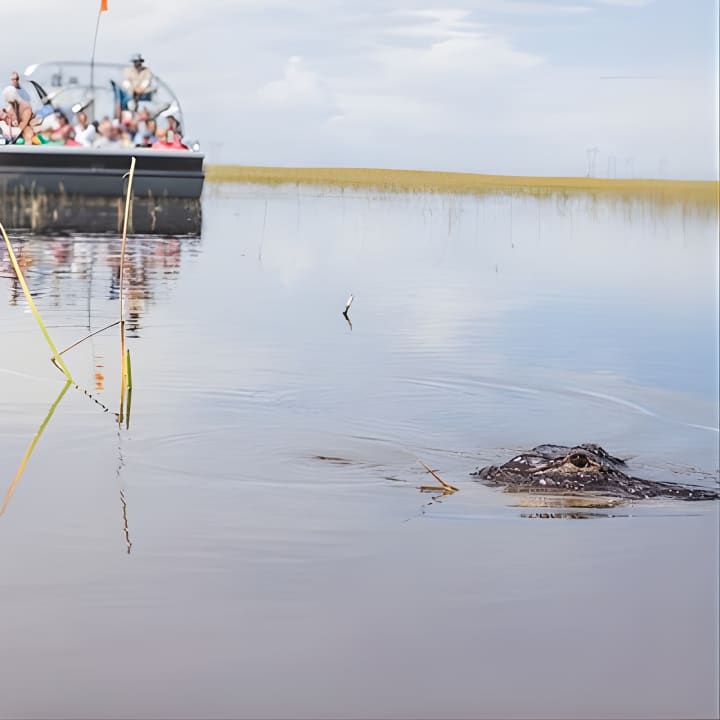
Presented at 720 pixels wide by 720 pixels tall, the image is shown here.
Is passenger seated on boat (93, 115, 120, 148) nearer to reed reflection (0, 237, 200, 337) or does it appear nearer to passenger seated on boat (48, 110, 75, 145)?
passenger seated on boat (48, 110, 75, 145)

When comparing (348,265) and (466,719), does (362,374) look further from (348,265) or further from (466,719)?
(348,265)

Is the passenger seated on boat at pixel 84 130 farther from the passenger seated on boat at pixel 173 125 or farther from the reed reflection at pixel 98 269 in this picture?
the reed reflection at pixel 98 269

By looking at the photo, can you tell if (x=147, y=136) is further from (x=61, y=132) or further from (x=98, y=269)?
(x=98, y=269)

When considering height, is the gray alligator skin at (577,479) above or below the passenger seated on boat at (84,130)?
below

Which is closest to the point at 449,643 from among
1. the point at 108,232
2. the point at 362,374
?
the point at 362,374

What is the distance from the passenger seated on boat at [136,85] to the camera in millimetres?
29969

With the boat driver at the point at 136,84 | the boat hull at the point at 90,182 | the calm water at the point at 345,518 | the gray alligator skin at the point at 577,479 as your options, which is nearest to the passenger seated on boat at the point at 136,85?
the boat driver at the point at 136,84

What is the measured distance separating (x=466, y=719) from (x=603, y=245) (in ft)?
71.5

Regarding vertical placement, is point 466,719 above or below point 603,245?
below

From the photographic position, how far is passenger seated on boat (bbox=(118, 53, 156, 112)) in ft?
98.3

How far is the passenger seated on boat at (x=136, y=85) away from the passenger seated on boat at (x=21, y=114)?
7.92ft

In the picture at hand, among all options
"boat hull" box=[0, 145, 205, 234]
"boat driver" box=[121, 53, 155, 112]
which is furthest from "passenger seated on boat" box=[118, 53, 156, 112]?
"boat hull" box=[0, 145, 205, 234]

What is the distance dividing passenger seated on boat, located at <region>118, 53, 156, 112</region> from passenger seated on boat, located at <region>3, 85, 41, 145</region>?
2.41 meters

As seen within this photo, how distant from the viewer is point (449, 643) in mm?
4621
